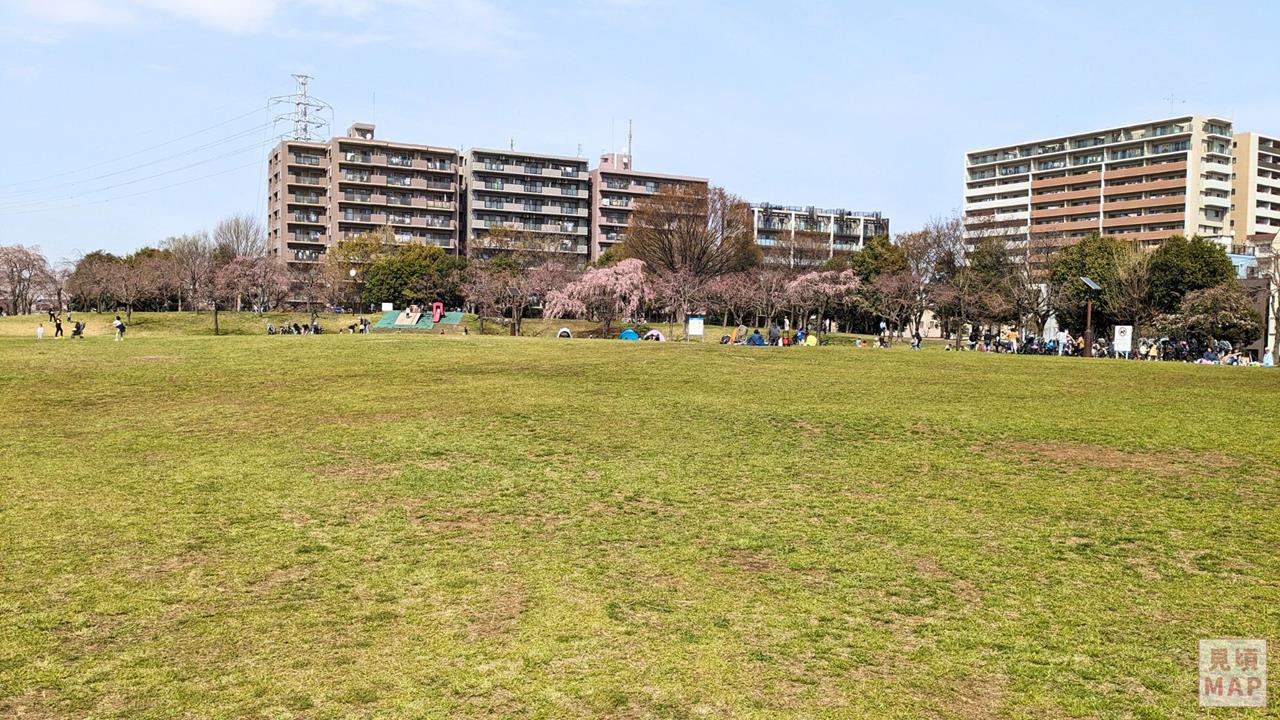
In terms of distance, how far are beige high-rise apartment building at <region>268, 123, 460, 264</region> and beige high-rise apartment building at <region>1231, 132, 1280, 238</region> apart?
100200 mm

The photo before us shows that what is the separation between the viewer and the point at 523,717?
5418 millimetres

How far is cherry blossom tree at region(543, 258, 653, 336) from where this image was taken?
71.8 meters

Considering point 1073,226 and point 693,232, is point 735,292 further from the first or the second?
point 1073,226

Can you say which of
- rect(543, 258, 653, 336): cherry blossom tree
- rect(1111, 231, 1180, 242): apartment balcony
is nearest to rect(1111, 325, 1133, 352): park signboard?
rect(543, 258, 653, 336): cherry blossom tree

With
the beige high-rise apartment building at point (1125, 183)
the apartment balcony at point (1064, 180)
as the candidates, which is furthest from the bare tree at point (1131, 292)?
the apartment balcony at point (1064, 180)

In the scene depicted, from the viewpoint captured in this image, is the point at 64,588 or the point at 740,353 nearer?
the point at 64,588

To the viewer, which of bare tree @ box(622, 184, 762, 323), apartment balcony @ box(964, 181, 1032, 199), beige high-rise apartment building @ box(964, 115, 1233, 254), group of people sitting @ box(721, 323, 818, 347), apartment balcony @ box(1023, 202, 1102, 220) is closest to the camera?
group of people sitting @ box(721, 323, 818, 347)

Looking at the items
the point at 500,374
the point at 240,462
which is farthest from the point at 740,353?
the point at 240,462

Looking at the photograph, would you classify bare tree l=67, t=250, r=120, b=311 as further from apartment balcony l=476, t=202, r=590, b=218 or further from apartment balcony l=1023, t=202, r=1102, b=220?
apartment balcony l=1023, t=202, r=1102, b=220

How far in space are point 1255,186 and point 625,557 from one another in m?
138

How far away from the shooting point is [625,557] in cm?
895

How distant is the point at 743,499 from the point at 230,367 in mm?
19562

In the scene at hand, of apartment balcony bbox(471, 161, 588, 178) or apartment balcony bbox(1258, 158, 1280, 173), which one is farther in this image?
apartment balcony bbox(1258, 158, 1280, 173)

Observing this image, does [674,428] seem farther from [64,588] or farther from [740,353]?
[740,353]
